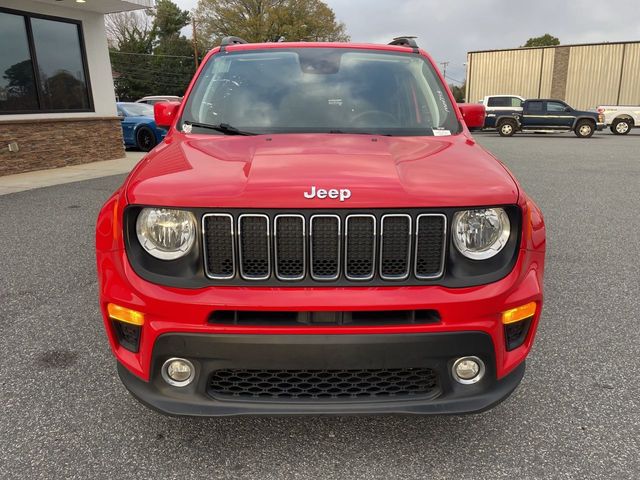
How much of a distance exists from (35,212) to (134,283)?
19.5 feet

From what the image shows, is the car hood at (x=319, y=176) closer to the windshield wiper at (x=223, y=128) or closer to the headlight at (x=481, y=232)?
→ the headlight at (x=481, y=232)

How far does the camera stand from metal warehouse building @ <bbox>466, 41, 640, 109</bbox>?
35.7m

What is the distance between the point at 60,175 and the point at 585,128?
2175cm

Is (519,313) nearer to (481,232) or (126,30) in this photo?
(481,232)

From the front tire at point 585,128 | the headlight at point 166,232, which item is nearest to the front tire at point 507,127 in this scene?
the front tire at point 585,128

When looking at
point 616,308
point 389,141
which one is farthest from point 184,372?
point 616,308

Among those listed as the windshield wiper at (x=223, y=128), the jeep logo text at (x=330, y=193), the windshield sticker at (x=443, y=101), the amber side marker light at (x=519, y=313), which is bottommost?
the amber side marker light at (x=519, y=313)

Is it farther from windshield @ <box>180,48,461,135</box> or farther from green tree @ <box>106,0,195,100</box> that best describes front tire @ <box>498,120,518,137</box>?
green tree @ <box>106,0,195,100</box>

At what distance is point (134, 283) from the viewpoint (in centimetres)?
186

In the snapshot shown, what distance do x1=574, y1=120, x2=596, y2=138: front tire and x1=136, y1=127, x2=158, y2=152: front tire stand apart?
18.7 m

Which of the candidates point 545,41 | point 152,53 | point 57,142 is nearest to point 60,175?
point 57,142

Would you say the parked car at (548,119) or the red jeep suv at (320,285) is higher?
the red jeep suv at (320,285)

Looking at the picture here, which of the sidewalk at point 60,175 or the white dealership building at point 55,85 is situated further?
the white dealership building at point 55,85

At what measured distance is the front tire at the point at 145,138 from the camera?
14.7 metres
